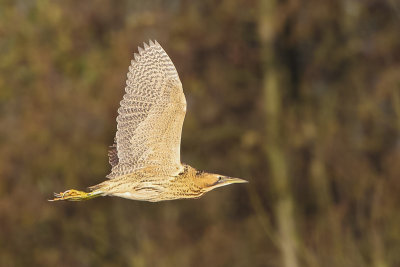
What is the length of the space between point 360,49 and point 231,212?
11.2ft

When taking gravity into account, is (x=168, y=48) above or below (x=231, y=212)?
above

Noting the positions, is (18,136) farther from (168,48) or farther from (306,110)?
(306,110)

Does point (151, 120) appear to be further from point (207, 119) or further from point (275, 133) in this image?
point (207, 119)

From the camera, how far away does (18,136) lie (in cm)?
1507

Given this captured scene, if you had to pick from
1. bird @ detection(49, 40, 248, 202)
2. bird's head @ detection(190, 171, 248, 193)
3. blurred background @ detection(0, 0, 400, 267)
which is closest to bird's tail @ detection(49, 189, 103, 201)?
bird @ detection(49, 40, 248, 202)

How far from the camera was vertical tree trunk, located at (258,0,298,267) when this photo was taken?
14.1 metres

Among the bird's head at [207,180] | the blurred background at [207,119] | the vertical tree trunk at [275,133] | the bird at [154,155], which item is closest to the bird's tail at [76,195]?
the bird at [154,155]

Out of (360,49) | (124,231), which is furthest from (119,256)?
(360,49)

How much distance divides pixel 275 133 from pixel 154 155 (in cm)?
900

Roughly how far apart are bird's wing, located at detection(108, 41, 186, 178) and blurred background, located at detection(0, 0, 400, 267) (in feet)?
26.3

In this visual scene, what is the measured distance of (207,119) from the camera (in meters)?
15.2

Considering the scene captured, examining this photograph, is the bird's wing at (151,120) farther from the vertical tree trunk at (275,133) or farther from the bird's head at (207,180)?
the vertical tree trunk at (275,133)

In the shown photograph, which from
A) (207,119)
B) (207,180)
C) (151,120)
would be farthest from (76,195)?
(207,119)

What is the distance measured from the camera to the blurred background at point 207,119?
14188 mm
